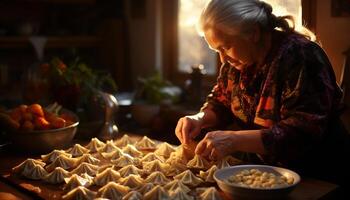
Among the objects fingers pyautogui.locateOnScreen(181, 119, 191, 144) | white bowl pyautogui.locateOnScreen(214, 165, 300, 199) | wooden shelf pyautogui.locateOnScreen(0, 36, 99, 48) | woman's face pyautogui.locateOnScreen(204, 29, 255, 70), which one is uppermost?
woman's face pyautogui.locateOnScreen(204, 29, 255, 70)

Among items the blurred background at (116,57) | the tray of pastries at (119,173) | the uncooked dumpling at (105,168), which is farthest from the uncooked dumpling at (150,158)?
the blurred background at (116,57)

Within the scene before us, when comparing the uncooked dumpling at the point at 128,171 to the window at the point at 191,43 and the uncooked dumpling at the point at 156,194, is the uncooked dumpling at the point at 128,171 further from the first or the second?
the window at the point at 191,43

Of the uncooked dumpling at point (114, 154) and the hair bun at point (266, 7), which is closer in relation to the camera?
the hair bun at point (266, 7)

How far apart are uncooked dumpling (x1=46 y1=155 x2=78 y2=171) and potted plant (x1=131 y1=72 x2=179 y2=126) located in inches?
42.5

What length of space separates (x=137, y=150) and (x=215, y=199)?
60cm

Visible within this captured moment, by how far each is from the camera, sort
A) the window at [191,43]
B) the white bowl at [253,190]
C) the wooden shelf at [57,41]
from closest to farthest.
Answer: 1. the white bowl at [253,190]
2. the window at [191,43]
3. the wooden shelf at [57,41]

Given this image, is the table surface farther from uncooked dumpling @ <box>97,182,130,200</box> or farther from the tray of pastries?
uncooked dumpling @ <box>97,182,130,200</box>

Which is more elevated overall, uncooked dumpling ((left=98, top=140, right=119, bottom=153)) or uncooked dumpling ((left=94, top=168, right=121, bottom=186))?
uncooked dumpling ((left=94, top=168, right=121, bottom=186))

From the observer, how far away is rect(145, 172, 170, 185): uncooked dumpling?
134 cm

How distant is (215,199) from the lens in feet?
3.90

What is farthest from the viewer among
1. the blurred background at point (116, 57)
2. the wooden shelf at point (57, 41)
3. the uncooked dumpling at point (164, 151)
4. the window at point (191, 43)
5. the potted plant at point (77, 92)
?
the wooden shelf at point (57, 41)

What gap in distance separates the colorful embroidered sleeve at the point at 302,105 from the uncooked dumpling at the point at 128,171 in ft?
1.35

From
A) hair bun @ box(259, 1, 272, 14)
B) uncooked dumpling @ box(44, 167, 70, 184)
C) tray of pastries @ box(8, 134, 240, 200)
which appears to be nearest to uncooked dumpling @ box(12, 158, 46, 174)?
tray of pastries @ box(8, 134, 240, 200)

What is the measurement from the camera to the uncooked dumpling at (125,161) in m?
1.56
